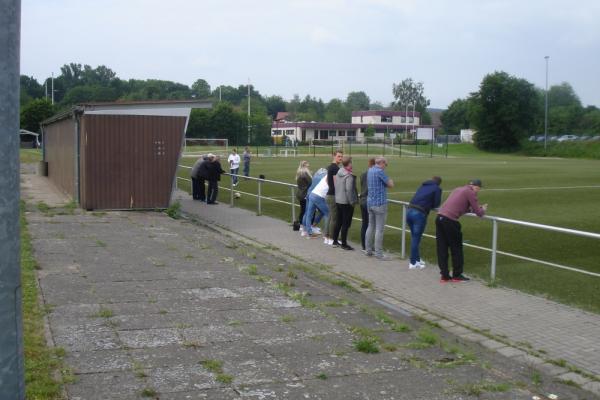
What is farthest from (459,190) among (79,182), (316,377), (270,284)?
(79,182)

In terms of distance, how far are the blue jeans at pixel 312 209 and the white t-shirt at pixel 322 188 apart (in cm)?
9

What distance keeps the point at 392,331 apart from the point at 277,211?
453 inches

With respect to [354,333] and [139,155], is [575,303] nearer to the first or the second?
[354,333]

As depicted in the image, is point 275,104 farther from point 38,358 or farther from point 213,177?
point 38,358

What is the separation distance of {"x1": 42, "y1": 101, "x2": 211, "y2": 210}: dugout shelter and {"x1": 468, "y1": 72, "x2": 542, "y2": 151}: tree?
74.7 meters

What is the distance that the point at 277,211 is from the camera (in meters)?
17.8

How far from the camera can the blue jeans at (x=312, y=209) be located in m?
12.3

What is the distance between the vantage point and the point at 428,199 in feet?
31.8

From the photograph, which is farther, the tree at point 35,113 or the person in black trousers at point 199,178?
the tree at point 35,113

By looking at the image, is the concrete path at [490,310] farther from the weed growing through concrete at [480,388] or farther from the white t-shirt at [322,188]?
the white t-shirt at [322,188]

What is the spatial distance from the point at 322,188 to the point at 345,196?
1020 millimetres

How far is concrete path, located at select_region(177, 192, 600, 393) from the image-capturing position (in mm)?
6133

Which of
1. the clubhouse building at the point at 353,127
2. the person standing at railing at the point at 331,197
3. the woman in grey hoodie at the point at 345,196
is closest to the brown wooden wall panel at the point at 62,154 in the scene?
the person standing at railing at the point at 331,197

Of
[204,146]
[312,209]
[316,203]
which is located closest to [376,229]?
[316,203]
